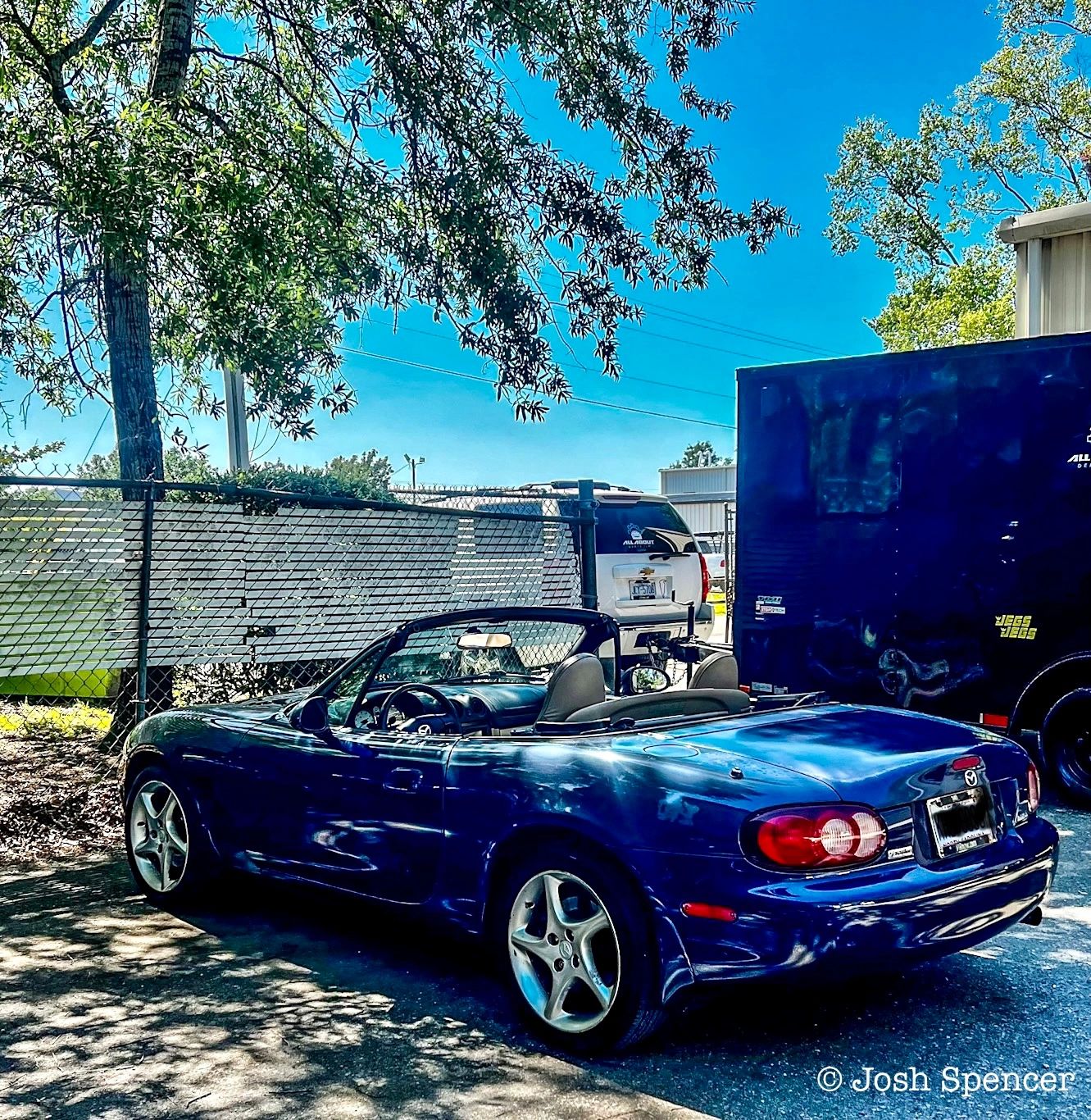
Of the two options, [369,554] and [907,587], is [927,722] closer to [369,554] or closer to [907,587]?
[907,587]

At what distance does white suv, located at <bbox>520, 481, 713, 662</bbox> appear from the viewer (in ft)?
38.1

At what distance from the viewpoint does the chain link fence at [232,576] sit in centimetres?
655

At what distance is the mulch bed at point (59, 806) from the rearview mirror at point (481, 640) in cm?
295

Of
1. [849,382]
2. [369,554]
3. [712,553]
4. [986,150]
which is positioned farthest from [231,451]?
[986,150]

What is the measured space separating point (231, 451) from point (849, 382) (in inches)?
332

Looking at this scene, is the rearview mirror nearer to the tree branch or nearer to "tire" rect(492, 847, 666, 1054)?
"tire" rect(492, 847, 666, 1054)

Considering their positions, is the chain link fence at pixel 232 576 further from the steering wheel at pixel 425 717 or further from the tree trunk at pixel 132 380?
→ the steering wheel at pixel 425 717

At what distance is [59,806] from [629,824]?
16.5 ft

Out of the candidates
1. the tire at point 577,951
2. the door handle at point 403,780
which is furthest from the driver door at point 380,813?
the tire at point 577,951

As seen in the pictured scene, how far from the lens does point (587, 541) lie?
8.84m

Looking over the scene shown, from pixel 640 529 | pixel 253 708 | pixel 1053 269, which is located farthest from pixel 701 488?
pixel 253 708

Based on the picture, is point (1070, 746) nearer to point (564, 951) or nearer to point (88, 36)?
point (564, 951)

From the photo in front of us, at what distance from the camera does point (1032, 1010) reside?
405 centimetres

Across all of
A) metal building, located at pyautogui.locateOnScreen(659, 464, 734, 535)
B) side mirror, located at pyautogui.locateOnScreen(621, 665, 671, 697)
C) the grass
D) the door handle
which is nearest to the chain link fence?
the grass
